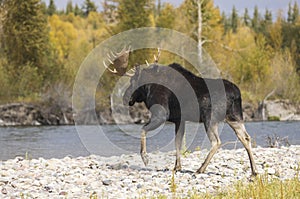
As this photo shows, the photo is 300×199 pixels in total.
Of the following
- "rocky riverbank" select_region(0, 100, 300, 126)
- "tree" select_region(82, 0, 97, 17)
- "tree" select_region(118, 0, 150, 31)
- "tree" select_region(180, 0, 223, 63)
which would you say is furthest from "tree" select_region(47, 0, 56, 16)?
"rocky riverbank" select_region(0, 100, 300, 126)

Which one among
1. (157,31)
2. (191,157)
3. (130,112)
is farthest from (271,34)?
(191,157)

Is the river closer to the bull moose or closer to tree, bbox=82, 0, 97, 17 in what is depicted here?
the bull moose

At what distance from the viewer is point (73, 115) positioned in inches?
1527

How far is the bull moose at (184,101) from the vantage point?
36.5 feet

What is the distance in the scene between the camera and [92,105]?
1554 inches

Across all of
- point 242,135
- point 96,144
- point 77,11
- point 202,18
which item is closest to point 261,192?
point 242,135

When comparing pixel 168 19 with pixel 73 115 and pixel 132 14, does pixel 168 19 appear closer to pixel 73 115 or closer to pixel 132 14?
pixel 132 14

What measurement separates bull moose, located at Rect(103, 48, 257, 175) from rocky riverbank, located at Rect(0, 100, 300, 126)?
26.3m

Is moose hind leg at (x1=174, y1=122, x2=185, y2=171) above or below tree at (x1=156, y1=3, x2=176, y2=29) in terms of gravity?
below

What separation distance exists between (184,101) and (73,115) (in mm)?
27899

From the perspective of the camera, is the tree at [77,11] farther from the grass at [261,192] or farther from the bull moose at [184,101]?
the grass at [261,192]

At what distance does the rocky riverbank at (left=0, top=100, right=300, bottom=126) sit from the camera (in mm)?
38219

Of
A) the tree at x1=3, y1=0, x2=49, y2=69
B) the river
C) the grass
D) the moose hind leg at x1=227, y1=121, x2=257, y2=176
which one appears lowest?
the river

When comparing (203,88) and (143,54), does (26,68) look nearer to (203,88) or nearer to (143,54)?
(143,54)
